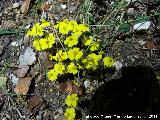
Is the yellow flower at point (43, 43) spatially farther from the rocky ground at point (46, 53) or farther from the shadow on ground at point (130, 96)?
the shadow on ground at point (130, 96)

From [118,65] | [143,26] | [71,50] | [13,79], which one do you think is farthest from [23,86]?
[143,26]

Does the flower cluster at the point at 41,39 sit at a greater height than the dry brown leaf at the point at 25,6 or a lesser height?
lesser

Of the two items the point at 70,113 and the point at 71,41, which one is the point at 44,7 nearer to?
the point at 71,41

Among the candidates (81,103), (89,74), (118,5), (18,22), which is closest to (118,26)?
(118,5)

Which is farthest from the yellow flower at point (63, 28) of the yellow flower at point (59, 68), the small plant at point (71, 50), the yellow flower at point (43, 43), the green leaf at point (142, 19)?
the green leaf at point (142, 19)

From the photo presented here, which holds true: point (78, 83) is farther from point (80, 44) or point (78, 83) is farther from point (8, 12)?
point (8, 12)

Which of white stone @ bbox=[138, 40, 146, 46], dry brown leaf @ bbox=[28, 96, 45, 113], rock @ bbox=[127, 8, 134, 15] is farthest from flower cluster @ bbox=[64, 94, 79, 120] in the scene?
rock @ bbox=[127, 8, 134, 15]

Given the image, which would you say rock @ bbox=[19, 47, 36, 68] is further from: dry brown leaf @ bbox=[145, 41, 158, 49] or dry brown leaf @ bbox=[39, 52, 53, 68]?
dry brown leaf @ bbox=[145, 41, 158, 49]
